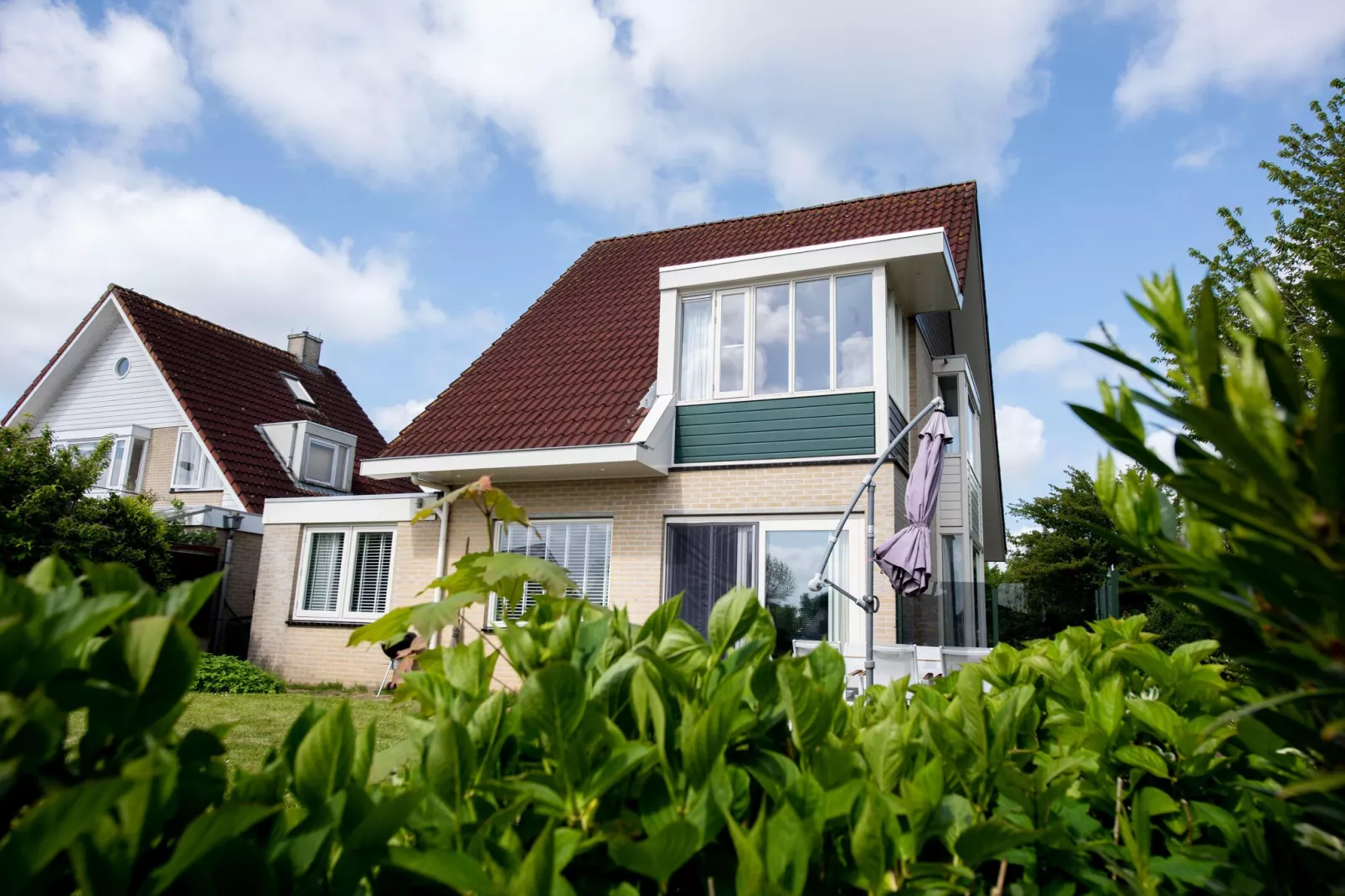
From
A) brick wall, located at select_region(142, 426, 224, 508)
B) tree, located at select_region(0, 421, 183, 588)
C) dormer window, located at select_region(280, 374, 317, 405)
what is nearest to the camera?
tree, located at select_region(0, 421, 183, 588)

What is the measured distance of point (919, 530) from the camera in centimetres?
903

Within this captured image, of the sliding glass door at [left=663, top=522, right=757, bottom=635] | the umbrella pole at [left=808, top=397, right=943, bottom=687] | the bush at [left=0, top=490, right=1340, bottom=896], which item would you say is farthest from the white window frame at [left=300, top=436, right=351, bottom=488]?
the bush at [left=0, top=490, right=1340, bottom=896]

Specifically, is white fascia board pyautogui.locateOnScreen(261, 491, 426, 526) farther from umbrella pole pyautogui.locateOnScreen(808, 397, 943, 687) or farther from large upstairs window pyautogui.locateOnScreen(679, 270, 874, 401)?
umbrella pole pyautogui.locateOnScreen(808, 397, 943, 687)

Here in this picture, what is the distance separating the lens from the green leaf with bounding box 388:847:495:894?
31.8 inches

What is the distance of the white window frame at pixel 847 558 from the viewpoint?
9.93 metres

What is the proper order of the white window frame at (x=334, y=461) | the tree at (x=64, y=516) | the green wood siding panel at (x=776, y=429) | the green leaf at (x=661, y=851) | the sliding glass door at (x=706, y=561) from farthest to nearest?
1. the white window frame at (x=334, y=461)
2. the tree at (x=64, y=516)
3. the sliding glass door at (x=706, y=561)
4. the green wood siding panel at (x=776, y=429)
5. the green leaf at (x=661, y=851)

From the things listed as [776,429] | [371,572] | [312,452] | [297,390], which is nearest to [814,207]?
[776,429]

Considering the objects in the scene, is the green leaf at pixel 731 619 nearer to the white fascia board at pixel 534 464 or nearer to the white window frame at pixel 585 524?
the white fascia board at pixel 534 464

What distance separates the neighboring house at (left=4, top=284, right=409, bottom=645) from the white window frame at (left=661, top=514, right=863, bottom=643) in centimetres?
1133

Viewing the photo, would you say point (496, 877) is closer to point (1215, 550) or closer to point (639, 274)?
point (1215, 550)

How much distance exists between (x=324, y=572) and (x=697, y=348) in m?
7.52

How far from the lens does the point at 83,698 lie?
71cm

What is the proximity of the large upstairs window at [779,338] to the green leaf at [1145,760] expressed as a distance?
9219 millimetres

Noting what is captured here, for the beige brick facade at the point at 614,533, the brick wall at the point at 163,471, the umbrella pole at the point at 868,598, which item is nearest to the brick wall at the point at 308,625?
the beige brick facade at the point at 614,533
